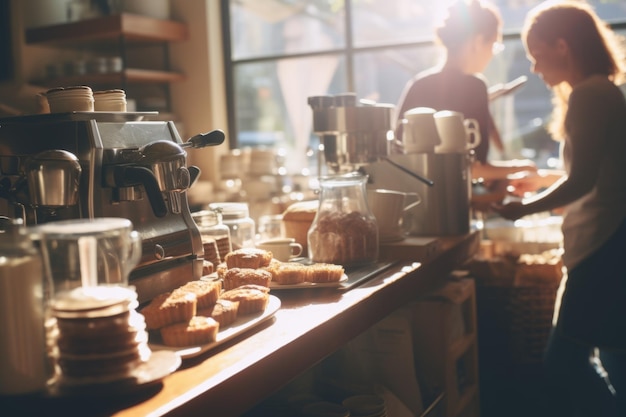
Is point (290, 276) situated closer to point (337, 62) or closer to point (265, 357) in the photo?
point (265, 357)

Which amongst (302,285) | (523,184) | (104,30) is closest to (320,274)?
(302,285)

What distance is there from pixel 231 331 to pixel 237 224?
74 centimetres

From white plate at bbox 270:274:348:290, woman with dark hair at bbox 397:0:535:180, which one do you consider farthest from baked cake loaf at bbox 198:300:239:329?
woman with dark hair at bbox 397:0:535:180

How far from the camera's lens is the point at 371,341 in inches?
83.4

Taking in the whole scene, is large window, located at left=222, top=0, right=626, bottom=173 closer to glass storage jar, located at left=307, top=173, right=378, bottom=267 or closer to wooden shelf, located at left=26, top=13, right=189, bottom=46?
wooden shelf, located at left=26, top=13, right=189, bottom=46

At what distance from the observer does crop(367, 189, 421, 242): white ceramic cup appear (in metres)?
2.21

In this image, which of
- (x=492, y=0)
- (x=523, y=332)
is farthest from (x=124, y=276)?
(x=492, y=0)

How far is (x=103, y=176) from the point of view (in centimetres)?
132

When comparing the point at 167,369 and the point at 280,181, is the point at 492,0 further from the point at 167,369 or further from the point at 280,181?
the point at 167,369

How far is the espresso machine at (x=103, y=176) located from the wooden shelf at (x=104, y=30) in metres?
3.44

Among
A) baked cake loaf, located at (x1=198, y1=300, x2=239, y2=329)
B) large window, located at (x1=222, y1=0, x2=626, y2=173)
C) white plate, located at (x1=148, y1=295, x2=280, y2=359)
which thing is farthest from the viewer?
large window, located at (x1=222, y1=0, x2=626, y2=173)

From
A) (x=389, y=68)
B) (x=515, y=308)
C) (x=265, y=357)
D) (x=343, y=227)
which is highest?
(x=389, y=68)

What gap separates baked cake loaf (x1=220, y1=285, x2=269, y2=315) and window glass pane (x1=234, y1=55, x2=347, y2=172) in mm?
3797

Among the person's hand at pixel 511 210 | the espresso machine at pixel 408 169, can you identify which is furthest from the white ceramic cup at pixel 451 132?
the person's hand at pixel 511 210
